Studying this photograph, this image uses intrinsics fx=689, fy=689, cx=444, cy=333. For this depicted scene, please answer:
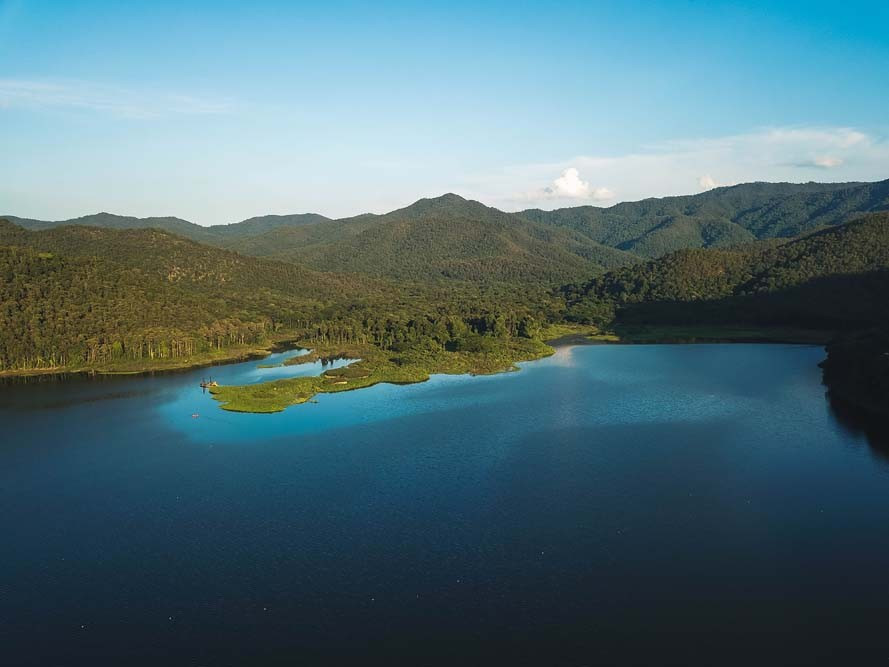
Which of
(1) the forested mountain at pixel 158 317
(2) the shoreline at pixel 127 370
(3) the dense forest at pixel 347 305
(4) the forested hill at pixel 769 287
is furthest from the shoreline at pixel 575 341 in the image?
(4) the forested hill at pixel 769 287

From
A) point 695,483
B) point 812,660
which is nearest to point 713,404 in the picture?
point 695,483

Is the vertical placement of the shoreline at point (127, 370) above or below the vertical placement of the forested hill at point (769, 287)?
below

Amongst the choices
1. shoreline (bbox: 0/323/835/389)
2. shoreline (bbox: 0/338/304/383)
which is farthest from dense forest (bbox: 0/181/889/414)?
shoreline (bbox: 0/323/835/389)

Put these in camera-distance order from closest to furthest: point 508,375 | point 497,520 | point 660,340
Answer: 1. point 497,520
2. point 508,375
3. point 660,340

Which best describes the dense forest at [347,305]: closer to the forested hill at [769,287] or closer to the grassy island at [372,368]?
the forested hill at [769,287]

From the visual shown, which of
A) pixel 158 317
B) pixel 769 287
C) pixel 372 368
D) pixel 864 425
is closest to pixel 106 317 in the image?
pixel 158 317

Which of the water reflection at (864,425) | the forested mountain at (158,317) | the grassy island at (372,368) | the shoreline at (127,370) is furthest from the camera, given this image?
the forested mountain at (158,317)

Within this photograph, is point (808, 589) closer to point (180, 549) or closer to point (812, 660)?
point (812, 660)
